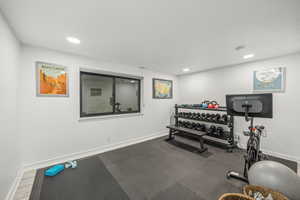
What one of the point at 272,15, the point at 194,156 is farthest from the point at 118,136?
the point at 272,15

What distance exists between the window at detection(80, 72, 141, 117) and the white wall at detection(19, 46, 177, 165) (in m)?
0.27

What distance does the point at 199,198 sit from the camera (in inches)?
62.9

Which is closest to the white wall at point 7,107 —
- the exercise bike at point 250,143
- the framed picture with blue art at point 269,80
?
the exercise bike at point 250,143

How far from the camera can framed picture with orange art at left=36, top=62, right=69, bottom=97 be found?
89.5 inches

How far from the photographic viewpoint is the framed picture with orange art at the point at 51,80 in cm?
227

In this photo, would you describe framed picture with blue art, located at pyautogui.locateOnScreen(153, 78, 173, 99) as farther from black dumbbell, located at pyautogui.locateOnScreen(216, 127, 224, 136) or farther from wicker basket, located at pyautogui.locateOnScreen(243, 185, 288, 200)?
wicker basket, located at pyautogui.locateOnScreen(243, 185, 288, 200)

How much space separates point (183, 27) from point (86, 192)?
2884 mm

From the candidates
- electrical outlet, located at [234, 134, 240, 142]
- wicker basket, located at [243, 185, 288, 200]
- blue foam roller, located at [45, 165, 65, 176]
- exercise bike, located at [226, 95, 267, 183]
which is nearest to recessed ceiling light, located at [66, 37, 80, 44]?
blue foam roller, located at [45, 165, 65, 176]

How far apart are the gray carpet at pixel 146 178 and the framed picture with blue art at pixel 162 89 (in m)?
2.20

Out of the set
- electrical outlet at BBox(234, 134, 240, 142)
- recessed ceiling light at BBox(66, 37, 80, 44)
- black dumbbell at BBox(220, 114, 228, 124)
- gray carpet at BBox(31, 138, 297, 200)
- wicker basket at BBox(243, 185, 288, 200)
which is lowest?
gray carpet at BBox(31, 138, 297, 200)

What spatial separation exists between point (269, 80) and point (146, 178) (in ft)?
12.3

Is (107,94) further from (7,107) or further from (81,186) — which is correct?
(81,186)

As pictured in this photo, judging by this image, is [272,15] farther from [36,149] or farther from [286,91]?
[36,149]

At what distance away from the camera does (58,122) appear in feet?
8.13
